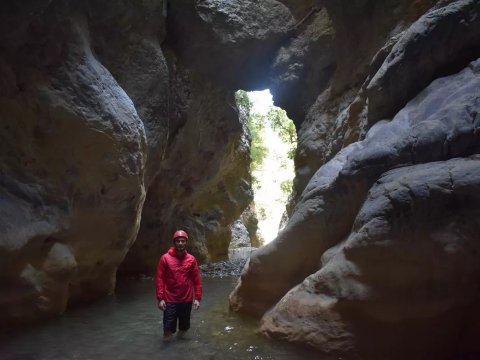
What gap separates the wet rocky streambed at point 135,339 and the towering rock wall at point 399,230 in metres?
0.43

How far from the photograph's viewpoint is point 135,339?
557cm

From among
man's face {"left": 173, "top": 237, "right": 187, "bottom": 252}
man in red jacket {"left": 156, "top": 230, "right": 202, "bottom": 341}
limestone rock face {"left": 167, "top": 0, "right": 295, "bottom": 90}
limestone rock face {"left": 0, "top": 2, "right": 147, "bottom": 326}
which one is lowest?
man in red jacket {"left": 156, "top": 230, "right": 202, "bottom": 341}

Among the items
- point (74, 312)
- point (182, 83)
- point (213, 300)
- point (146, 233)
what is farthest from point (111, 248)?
point (182, 83)

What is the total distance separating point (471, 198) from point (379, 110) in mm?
2896

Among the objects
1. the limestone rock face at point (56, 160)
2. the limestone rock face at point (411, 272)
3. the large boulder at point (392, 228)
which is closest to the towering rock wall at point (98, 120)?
the limestone rock face at point (56, 160)

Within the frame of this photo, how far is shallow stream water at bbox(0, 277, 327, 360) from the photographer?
484 centimetres

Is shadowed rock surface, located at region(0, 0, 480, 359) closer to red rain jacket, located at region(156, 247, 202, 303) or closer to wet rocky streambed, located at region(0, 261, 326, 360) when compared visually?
wet rocky streambed, located at region(0, 261, 326, 360)

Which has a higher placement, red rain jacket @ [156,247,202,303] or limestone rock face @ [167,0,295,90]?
limestone rock face @ [167,0,295,90]

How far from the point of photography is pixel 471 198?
4297 millimetres

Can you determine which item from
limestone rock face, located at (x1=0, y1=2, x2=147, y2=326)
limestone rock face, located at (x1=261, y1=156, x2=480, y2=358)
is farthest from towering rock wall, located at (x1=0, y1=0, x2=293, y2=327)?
limestone rock face, located at (x1=261, y1=156, x2=480, y2=358)

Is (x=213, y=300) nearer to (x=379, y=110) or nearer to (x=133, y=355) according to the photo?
(x=133, y=355)

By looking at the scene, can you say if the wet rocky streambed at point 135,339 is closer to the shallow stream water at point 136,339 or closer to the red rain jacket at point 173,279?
the shallow stream water at point 136,339

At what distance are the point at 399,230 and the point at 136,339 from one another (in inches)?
144

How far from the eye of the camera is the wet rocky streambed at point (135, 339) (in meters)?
4.85
